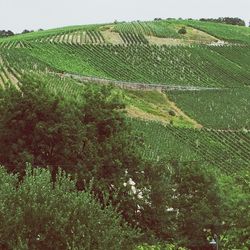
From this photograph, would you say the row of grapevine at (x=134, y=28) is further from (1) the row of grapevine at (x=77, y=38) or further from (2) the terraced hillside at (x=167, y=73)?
(1) the row of grapevine at (x=77, y=38)

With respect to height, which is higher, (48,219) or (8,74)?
(48,219)

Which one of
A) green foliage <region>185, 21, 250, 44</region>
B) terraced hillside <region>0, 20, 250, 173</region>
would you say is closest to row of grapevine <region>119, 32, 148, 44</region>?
terraced hillside <region>0, 20, 250, 173</region>

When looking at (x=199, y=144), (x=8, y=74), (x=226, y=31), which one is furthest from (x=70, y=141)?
(x=226, y=31)

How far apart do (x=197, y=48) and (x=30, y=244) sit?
105921mm

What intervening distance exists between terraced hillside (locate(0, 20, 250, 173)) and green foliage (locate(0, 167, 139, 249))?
30063mm

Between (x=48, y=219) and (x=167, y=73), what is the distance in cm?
8734

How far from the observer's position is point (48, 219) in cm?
2128

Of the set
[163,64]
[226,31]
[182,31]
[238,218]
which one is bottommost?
[163,64]

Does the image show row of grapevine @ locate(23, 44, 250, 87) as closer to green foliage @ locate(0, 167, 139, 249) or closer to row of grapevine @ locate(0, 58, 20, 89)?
row of grapevine @ locate(0, 58, 20, 89)

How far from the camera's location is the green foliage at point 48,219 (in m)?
21.0

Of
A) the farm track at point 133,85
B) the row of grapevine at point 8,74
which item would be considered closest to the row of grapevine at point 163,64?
the farm track at point 133,85

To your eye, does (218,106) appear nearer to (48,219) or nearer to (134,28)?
(134,28)

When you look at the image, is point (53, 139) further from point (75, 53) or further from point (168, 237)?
point (75, 53)

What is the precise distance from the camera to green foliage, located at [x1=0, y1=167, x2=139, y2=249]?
2095cm
